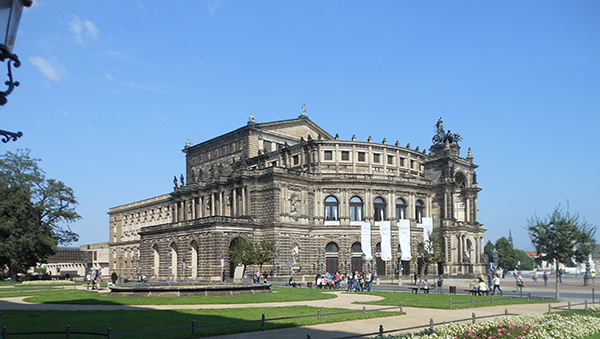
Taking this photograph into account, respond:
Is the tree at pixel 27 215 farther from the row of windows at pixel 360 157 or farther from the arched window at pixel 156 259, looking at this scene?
the row of windows at pixel 360 157

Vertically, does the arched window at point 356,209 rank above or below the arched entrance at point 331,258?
above

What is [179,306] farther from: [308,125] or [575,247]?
[308,125]

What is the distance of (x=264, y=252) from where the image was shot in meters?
61.9

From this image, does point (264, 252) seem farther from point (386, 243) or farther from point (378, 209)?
point (378, 209)

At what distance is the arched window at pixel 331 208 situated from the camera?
2893 inches

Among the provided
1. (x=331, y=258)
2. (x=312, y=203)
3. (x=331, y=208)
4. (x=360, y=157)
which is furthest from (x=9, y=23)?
(x=360, y=157)

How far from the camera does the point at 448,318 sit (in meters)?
23.2

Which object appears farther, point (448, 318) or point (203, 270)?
point (203, 270)

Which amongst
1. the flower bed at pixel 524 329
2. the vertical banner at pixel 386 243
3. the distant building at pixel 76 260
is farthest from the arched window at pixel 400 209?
the distant building at pixel 76 260

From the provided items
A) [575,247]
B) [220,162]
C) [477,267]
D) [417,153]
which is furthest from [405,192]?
[575,247]

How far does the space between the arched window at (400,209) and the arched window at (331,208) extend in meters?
9.57

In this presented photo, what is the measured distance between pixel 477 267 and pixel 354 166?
2691cm

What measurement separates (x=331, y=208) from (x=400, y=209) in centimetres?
1088

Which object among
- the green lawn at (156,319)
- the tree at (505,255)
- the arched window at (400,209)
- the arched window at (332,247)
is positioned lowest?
the tree at (505,255)
